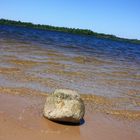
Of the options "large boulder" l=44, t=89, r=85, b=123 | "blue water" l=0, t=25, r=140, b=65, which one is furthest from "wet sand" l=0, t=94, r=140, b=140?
"blue water" l=0, t=25, r=140, b=65

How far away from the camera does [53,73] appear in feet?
34.6

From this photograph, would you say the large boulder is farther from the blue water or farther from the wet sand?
the blue water

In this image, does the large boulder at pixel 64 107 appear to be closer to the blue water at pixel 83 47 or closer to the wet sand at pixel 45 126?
the wet sand at pixel 45 126

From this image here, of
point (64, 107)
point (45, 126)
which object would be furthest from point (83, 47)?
point (45, 126)

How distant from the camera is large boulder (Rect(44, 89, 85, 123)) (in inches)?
215

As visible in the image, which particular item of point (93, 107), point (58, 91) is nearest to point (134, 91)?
point (93, 107)

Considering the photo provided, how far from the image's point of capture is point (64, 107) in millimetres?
5492

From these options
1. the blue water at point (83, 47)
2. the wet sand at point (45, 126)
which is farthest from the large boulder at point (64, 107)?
the blue water at point (83, 47)

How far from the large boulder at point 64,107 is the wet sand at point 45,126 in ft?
0.38

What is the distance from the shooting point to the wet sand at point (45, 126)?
4832 millimetres

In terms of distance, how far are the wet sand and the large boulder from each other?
0.11 meters

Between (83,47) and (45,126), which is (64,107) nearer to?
(45,126)

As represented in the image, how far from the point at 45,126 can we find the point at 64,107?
48cm

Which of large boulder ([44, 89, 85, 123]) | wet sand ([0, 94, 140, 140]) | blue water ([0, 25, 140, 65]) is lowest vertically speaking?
blue water ([0, 25, 140, 65])
